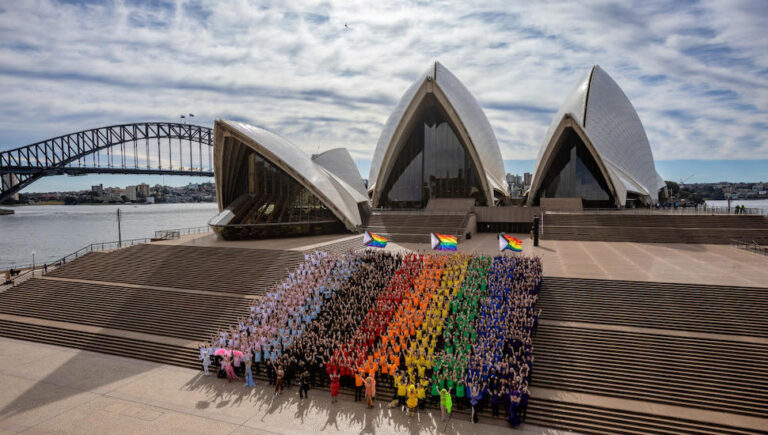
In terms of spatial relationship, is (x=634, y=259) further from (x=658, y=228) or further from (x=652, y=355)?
(x=652, y=355)

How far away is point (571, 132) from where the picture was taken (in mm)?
31594

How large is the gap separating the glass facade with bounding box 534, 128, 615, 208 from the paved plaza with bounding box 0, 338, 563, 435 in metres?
28.0

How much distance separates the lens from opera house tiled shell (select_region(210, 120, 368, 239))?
23.4m

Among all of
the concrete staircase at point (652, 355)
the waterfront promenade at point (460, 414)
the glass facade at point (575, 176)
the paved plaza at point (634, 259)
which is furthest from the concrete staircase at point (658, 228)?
the concrete staircase at point (652, 355)

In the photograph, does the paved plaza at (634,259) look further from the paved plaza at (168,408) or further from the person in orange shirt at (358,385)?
the paved plaza at (168,408)

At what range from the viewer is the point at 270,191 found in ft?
85.8

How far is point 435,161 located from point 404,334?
80.7 ft

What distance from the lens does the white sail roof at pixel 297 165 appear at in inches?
918

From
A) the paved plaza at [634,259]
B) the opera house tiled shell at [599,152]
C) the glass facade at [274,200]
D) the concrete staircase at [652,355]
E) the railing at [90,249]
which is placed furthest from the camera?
the opera house tiled shell at [599,152]

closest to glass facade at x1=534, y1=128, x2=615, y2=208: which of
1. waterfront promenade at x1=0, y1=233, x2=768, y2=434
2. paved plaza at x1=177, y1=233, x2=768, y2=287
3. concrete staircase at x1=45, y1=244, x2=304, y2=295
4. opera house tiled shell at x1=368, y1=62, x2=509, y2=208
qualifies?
opera house tiled shell at x1=368, y1=62, x2=509, y2=208

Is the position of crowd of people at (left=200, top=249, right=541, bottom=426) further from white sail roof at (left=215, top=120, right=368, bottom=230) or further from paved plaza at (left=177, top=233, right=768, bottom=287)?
white sail roof at (left=215, top=120, right=368, bottom=230)

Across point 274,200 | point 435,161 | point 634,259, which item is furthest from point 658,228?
point 274,200

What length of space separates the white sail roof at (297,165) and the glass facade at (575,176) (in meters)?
16.9

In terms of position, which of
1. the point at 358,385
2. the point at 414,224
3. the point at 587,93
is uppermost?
the point at 587,93
